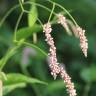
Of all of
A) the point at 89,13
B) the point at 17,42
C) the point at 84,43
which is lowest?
the point at 84,43

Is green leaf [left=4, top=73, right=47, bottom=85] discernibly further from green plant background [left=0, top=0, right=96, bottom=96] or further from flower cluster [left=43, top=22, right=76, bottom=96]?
green plant background [left=0, top=0, right=96, bottom=96]

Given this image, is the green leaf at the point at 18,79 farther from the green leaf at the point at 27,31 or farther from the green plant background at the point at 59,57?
the green plant background at the point at 59,57

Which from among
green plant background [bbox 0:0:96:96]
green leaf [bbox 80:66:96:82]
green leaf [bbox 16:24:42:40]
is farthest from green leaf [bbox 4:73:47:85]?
green leaf [bbox 80:66:96:82]

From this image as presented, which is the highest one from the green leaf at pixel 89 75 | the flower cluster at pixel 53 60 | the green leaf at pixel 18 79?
the green leaf at pixel 89 75

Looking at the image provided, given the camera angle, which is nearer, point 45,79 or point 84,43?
point 84,43

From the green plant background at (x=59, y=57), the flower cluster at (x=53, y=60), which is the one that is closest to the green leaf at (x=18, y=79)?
the flower cluster at (x=53, y=60)

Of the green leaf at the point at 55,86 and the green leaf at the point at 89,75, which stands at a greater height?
the green leaf at the point at 89,75

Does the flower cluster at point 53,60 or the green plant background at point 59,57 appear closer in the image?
the flower cluster at point 53,60

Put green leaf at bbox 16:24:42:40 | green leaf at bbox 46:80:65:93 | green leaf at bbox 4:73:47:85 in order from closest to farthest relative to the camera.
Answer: green leaf at bbox 16:24:42:40, green leaf at bbox 4:73:47:85, green leaf at bbox 46:80:65:93

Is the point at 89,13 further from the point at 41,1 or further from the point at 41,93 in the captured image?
the point at 41,93

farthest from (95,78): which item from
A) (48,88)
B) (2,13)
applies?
(2,13)

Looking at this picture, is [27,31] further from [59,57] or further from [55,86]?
[59,57]
